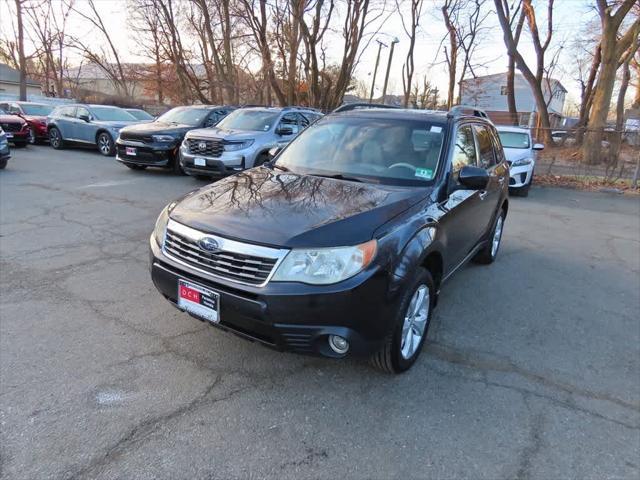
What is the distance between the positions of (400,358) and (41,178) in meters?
9.86

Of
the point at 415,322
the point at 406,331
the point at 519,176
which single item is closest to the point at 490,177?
the point at 415,322

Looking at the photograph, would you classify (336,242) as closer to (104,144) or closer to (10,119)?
(104,144)

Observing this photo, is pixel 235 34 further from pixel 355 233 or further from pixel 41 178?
pixel 355 233

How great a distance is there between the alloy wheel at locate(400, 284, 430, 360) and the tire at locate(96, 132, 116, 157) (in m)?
13.5

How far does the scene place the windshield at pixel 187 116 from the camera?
1187cm

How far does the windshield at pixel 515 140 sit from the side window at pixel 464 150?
26.6ft

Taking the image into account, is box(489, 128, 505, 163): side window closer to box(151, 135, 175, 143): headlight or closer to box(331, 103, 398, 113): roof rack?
box(331, 103, 398, 113): roof rack

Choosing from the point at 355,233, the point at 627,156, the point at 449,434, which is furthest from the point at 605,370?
the point at 627,156

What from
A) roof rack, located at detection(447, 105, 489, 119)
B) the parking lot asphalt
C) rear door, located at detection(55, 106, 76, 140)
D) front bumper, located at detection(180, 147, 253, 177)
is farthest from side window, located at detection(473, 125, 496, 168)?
rear door, located at detection(55, 106, 76, 140)

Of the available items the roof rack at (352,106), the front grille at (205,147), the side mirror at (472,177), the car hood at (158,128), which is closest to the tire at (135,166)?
the car hood at (158,128)

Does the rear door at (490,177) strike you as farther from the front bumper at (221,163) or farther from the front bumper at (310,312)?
the front bumper at (221,163)

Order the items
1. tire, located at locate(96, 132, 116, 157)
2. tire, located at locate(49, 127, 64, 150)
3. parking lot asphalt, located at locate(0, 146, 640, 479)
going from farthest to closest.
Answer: tire, located at locate(49, 127, 64, 150)
tire, located at locate(96, 132, 116, 157)
parking lot asphalt, located at locate(0, 146, 640, 479)

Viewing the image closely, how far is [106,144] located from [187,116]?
3.79m

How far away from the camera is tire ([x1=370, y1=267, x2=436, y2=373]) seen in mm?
2713
